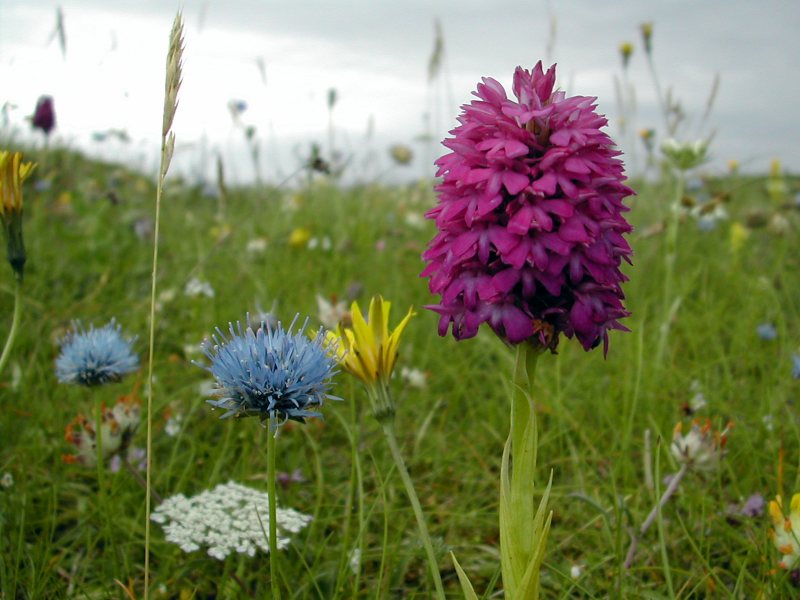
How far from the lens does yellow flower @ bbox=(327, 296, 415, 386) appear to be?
4.52ft

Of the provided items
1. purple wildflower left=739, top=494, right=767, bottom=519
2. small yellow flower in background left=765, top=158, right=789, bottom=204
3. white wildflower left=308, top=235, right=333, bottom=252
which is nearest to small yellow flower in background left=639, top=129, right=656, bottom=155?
small yellow flower in background left=765, top=158, right=789, bottom=204

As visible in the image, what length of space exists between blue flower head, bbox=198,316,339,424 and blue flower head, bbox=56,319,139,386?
25.4 inches

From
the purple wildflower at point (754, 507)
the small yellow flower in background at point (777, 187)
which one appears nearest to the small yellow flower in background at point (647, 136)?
the small yellow flower in background at point (777, 187)

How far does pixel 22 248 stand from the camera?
1.77 m

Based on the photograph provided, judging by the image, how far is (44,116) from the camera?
540 cm

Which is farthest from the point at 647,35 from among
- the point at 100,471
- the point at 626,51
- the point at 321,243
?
the point at 100,471

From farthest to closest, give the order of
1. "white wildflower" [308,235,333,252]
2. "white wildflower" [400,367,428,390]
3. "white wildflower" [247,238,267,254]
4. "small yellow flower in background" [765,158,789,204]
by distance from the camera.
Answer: "small yellow flower in background" [765,158,789,204]
"white wildflower" [308,235,333,252]
"white wildflower" [247,238,267,254]
"white wildflower" [400,367,428,390]

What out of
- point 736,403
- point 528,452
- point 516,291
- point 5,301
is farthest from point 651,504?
point 5,301

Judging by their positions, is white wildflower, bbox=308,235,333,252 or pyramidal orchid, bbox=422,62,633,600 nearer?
pyramidal orchid, bbox=422,62,633,600

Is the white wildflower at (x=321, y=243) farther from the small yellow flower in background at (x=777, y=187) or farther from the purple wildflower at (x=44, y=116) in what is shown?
the small yellow flower in background at (x=777, y=187)

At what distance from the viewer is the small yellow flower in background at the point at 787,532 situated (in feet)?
5.40

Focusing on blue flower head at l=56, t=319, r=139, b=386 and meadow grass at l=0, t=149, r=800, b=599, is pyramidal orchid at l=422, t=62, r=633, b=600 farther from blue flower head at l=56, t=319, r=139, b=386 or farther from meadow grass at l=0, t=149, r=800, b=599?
blue flower head at l=56, t=319, r=139, b=386

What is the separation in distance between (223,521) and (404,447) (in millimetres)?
999

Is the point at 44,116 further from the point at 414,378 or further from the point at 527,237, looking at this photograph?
the point at 527,237
